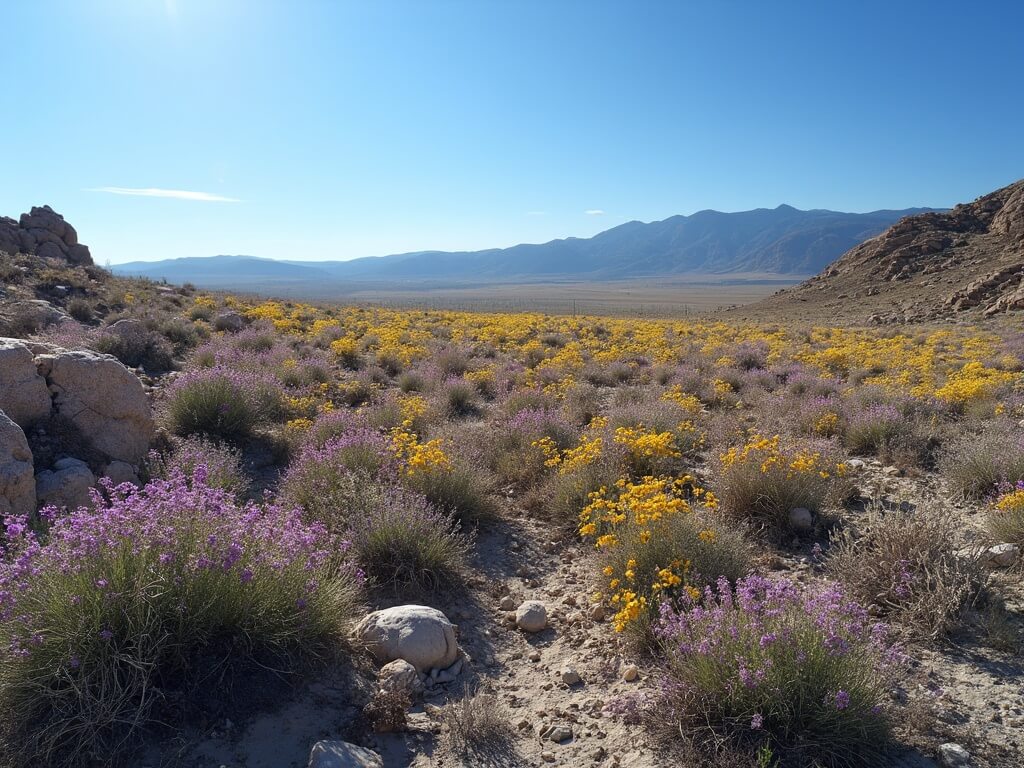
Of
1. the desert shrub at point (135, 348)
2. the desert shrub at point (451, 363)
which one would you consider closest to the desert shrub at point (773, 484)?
the desert shrub at point (451, 363)

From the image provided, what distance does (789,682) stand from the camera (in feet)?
9.38

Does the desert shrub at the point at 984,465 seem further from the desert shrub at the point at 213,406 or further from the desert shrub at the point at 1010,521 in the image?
the desert shrub at the point at 213,406

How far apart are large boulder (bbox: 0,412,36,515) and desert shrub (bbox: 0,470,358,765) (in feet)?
5.45

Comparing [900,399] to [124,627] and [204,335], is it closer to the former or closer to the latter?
[124,627]

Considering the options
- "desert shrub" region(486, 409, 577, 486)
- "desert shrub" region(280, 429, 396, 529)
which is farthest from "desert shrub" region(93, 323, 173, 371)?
"desert shrub" region(486, 409, 577, 486)

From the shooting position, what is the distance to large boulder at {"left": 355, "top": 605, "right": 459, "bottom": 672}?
370 centimetres

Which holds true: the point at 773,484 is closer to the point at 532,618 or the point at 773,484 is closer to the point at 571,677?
the point at 532,618

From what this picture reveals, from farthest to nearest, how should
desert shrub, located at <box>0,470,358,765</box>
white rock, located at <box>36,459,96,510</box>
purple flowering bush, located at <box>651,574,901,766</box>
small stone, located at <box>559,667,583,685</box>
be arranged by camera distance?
white rock, located at <box>36,459,96,510</box> → small stone, located at <box>559,667,583,685</box> → purple flowering bush, located at <box>651,574,901,766</box> → desert shrub, located at <box>0,470,358,765</box>

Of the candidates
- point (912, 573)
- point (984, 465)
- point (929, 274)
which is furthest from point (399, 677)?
point (929, 274)

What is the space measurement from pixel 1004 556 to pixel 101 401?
8.38m

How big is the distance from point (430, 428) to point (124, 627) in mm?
5402

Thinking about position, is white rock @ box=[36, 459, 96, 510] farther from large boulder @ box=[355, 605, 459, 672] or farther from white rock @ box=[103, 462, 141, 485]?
large boulder @ box=[355, 605, 459, 672]

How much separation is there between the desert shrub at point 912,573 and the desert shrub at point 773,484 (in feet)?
2.96

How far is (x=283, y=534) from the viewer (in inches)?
144
